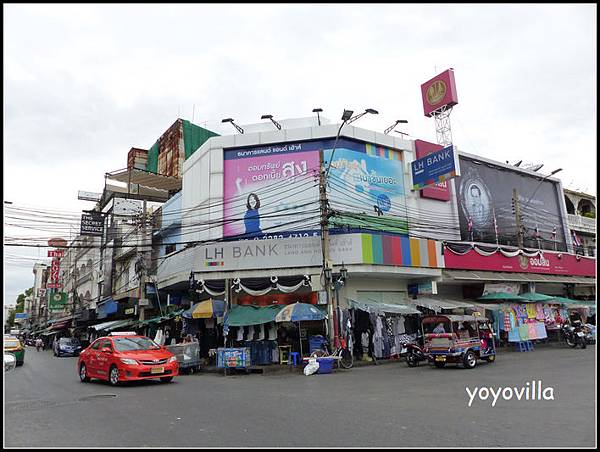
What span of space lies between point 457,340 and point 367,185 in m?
9.68

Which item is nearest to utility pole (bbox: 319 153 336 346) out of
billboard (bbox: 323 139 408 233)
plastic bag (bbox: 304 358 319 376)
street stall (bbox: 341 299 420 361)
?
street stall (bbox: 341 299 420 361)

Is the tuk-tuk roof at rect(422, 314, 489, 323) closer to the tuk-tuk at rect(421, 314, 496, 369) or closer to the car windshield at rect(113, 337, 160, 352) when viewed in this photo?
the tuk-tuk at rect(421, 314, 496, 369)

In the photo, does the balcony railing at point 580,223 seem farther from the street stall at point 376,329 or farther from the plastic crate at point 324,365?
the plastic crate at point 324,365

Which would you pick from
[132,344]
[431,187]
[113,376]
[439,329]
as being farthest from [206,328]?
[431,187]

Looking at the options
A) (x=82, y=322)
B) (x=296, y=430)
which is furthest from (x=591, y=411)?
(x=82, y=322)

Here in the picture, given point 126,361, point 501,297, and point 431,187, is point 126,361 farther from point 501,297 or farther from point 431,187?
point 501,297

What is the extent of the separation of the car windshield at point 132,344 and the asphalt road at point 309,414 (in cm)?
114

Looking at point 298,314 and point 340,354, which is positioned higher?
point 298,314

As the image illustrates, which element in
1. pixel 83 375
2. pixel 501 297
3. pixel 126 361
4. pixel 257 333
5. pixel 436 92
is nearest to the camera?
pixel 126 361

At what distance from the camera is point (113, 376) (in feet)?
44.4

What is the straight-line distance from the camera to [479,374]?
46.5 ft

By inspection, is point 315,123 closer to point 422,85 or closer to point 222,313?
point 422,85

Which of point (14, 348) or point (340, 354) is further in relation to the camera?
point (14, 348)

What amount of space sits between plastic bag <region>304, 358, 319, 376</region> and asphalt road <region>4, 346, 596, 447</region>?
308 cm
